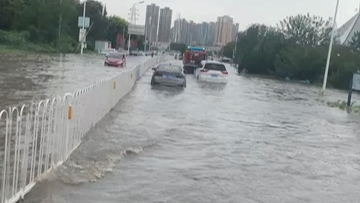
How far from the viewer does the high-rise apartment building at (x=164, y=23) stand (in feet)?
520

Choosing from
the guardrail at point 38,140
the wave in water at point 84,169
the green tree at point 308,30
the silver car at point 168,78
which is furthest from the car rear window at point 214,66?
the green tree at point 308,30

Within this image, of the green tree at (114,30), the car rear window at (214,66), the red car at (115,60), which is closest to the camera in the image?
the car rear window at (214,66)

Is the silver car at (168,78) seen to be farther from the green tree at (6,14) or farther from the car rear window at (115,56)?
the green tree at (6,14)

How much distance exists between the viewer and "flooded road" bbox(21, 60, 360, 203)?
7.16m

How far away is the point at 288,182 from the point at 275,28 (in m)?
66.7

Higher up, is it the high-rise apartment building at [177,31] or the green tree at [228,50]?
the high-rise apartment building at [177,31]

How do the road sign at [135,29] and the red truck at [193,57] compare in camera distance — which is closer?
the red truck at [193,57]

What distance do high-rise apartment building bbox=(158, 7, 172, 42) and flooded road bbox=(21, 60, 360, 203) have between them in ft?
471

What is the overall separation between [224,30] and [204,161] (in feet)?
572

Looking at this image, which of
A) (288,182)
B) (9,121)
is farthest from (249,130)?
(9,121)

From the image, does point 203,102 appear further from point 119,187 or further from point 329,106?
point 119,187

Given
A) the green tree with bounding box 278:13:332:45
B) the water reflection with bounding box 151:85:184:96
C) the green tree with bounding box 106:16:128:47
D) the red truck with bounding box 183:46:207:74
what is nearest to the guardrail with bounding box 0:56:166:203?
the water reflection with bounding box 151:85:184:96

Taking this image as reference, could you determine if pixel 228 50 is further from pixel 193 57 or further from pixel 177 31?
pixel 193 57

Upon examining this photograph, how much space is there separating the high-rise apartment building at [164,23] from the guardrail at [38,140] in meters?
151
